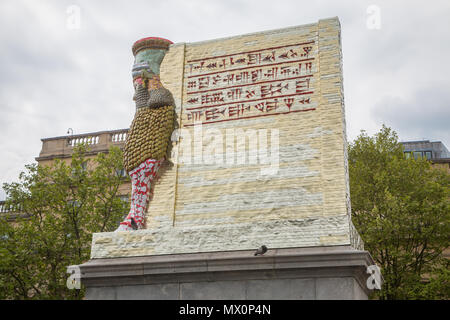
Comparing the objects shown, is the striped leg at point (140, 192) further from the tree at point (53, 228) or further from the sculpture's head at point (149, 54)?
the tree at point (53, 228)

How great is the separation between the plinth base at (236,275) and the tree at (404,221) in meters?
9.56

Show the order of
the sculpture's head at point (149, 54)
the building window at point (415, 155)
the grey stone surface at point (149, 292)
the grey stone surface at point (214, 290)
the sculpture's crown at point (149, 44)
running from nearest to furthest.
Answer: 1. the grey stone surface at point (214, 290)
2. the grey stone surface at point (149, 292)
3. the sculpture's head at point (149, 54)
4. the sculpture's crown at point (149, 44)
5. the building window at point (415, 155)

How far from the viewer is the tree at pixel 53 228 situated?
21.1 meters

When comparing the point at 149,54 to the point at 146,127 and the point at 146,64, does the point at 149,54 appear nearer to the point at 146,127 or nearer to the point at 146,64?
the point at 146,64

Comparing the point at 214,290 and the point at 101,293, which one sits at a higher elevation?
the point at 214,290

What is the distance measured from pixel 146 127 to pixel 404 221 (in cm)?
1192

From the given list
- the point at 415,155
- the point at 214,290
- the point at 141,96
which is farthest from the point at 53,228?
the point at 415,155

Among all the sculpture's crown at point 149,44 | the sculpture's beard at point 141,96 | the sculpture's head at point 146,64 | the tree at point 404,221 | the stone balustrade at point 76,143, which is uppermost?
the stone balustrade at point 76,143

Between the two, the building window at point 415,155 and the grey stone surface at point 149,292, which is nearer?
the grey stone surface at point 149,292

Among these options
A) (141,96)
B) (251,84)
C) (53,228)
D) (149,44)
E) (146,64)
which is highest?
(149,44)

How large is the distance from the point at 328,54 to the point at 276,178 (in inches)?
125

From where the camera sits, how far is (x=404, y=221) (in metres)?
20.7

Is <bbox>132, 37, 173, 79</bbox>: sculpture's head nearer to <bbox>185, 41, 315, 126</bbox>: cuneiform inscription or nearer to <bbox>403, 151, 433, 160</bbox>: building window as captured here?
<bbox>185, 41, 315, 126</bbox>: cuneiform inscription

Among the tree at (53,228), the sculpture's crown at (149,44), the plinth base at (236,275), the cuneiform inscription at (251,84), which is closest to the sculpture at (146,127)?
the sculpture's crown at (149,44)
